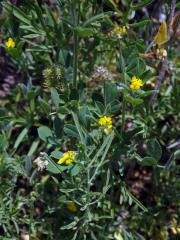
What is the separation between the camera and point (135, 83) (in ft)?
5.87

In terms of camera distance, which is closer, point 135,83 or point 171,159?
point 135,83

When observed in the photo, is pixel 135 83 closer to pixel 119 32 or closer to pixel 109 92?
pixel 109 92

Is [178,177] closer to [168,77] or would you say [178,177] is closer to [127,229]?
[127,229]

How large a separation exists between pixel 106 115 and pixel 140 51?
1.21 ft

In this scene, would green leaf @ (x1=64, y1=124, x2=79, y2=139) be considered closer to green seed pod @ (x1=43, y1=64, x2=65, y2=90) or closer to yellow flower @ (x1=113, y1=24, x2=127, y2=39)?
green seed pod @ (x1=43, y1=64, x2=65, y2=90)

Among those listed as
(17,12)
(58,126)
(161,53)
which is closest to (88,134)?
(58,126)

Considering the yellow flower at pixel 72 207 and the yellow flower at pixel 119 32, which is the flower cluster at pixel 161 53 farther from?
the yellow flower at pixel 72 207

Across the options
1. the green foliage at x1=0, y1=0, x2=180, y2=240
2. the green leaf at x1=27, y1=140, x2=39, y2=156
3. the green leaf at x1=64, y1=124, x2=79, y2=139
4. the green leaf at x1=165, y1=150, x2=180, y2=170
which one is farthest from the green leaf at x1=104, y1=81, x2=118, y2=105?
the green leaf at x1=27, y1=140, x2=39, y2=156

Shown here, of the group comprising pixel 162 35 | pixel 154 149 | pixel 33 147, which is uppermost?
pixel 162 35

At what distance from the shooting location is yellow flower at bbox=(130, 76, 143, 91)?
5.84 ft

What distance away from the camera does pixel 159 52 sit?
1925mm

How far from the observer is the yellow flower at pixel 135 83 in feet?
5.84

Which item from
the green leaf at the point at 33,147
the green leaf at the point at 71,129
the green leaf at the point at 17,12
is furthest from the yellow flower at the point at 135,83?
the green leaf at the point at 33,147

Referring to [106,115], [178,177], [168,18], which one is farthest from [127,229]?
[168,18]
